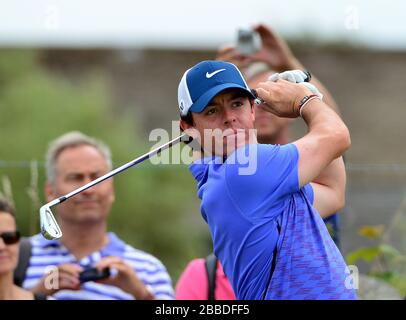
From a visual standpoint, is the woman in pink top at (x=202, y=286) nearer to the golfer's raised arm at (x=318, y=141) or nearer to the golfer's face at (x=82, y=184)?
the golfer's face at (x=82, y=184)

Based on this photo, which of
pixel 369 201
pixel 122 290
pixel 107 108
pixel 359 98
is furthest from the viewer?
pixel 359 98

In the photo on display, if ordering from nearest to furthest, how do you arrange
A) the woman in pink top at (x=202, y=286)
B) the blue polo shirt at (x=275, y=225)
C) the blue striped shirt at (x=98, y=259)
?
1. the blue polo shirt at (x=275, y=225)
2. the woman in pink top at (x=202, y=286)
3. the blue striped shirt at (x=98, y=259)

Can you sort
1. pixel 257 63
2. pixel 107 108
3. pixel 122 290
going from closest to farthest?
pixel 122 290, pixel 257 63, pixel 107 108

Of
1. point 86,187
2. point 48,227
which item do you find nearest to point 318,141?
point 86,187

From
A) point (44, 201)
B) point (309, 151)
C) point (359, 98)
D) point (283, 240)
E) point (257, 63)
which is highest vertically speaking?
point (359, 98)

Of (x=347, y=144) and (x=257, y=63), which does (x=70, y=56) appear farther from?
(x=347, y=144)

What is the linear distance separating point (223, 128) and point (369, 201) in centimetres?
316

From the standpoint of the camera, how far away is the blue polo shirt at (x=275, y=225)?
13.6 feet

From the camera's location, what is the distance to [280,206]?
165 inches

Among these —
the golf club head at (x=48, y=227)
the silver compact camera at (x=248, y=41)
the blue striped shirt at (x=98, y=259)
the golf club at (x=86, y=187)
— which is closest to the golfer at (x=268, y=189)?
the golf club at (x=86, y=187)

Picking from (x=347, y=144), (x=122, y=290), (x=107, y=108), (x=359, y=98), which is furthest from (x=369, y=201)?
(x=359, y=98)

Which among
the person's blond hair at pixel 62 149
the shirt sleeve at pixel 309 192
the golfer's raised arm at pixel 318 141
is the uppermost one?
the person's blond hair at pixel 62 149

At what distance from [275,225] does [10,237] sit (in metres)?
2.15

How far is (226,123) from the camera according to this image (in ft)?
14.1
